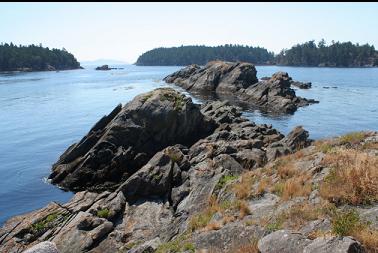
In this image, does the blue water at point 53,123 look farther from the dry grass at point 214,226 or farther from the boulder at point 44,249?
the dry grass at point 214,226

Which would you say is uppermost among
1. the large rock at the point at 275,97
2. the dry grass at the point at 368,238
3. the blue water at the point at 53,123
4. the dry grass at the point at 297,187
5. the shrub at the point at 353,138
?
the shrub at the point at 353,138

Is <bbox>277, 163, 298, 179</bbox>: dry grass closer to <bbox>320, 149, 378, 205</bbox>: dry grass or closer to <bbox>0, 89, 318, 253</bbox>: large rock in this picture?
<bbox>0, 89, 318, 253</bbox>: large rock

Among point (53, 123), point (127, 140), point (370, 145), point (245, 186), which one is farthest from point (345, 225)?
point (53, 123)

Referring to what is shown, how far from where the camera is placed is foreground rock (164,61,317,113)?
251 ft

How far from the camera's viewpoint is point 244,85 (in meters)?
94.9

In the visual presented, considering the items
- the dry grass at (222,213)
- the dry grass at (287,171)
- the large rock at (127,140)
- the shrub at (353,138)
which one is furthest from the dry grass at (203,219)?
the large rock at (127,140)

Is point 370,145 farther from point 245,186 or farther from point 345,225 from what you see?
point 345,225

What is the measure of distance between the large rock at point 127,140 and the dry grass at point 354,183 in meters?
23.4

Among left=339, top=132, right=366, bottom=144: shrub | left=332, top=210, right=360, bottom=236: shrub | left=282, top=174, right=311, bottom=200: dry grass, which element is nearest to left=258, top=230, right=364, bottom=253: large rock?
left=332, top=210, right=360, bottom=236: shrub

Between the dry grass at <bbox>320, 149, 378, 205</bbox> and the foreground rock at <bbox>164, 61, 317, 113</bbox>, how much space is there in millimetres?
55572

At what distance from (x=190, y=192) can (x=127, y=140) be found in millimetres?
15915

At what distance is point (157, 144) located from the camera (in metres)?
38.8

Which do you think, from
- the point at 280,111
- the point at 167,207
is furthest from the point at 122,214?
the point at 280,111

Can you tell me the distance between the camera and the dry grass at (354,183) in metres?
13.2
